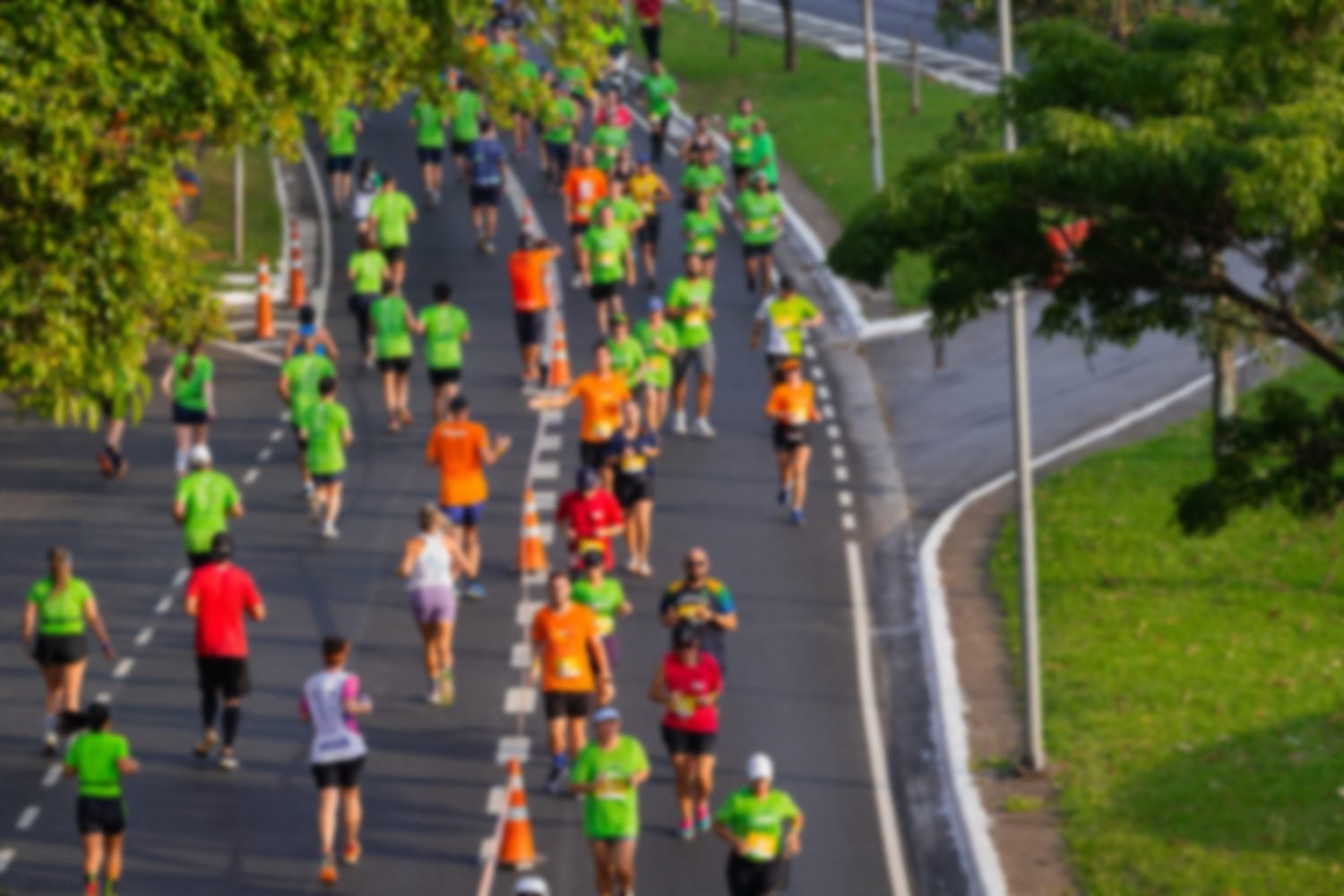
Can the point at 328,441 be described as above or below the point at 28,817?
above

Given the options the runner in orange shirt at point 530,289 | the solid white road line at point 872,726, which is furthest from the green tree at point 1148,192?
the runner in orange shirt at point 530,289

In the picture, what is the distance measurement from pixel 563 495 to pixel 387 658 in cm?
316

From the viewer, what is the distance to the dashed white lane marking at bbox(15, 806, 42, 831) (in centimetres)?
1892

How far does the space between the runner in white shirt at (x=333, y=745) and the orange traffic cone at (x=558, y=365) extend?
12219 mm

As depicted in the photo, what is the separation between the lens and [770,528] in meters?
25.7

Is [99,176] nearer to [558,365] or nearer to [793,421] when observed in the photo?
[793,421]

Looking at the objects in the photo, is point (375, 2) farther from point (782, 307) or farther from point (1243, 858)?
point (1243, 858)

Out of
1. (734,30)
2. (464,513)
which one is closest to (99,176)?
(464,513)

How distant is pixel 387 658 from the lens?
22.2 metres

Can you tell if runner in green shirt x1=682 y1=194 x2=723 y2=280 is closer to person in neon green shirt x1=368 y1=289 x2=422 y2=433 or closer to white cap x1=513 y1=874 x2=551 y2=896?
person in neon green shirt x1=368 y1=289 x2=422 y2=433

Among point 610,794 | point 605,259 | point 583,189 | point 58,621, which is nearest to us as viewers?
point 610,794

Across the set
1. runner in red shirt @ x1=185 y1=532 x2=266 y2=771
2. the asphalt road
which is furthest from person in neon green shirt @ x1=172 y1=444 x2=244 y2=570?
runner in red shirt @ x1=185 y1=532 x2=266 y2=771

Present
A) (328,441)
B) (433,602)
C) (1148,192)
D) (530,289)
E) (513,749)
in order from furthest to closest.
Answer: (530,289) < (328,441) < (433,602) < (513,749) < (1148,192)

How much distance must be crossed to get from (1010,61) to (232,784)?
25.6 feet
